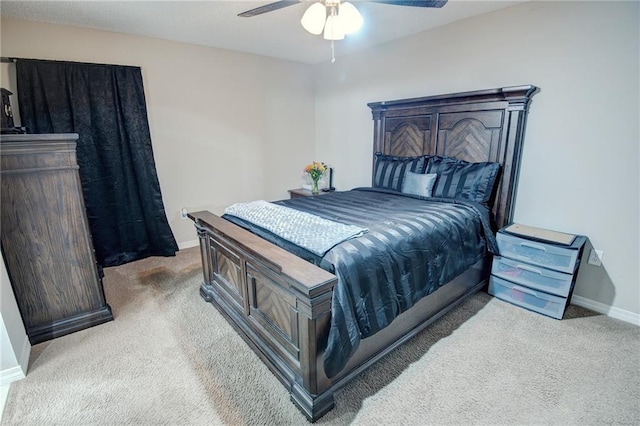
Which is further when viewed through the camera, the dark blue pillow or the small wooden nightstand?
the small wooden nightstand

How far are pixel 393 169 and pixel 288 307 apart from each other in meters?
2.13

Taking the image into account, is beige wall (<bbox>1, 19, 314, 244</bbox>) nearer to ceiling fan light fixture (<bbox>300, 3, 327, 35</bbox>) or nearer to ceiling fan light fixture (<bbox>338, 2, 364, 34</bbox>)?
ceiling fan light fixture (<bbox>300, 3, 327, 35</bbox>)

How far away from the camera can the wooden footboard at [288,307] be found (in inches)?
56.8

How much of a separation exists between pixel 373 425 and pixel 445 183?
6.78ft

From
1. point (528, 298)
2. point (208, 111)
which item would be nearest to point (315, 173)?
point (208, 111)

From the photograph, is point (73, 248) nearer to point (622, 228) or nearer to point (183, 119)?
point (183, 119)

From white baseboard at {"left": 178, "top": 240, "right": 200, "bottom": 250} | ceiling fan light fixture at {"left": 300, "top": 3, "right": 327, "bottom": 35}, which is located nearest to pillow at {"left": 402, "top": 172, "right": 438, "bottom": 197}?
ceiling fan light fixture at {"left": 300, "top": 3, "right": 327, "bottom": 35}

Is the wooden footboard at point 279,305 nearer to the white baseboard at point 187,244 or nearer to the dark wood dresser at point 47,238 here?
the dark wood dresser at point 47,238

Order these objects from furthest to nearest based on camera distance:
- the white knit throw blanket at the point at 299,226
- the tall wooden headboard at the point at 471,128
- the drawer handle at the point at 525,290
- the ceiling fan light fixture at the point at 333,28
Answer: the tall wooden headboard at the point at 471,128 → the drawer handle at the point at 525,290 → the ceiling fan light fixture at the point at 333,28 → the white knit throw blanket at the point at 299,226

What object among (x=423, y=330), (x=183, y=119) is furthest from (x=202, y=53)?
(x=423, y=330)

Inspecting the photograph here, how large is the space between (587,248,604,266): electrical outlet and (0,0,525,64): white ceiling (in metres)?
2.03

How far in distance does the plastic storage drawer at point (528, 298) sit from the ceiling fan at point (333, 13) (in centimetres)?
211

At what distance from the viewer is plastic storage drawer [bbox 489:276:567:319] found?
225 cm

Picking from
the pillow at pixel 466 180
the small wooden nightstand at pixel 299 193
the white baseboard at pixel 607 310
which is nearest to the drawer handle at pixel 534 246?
the pillow at pixel 466 180
